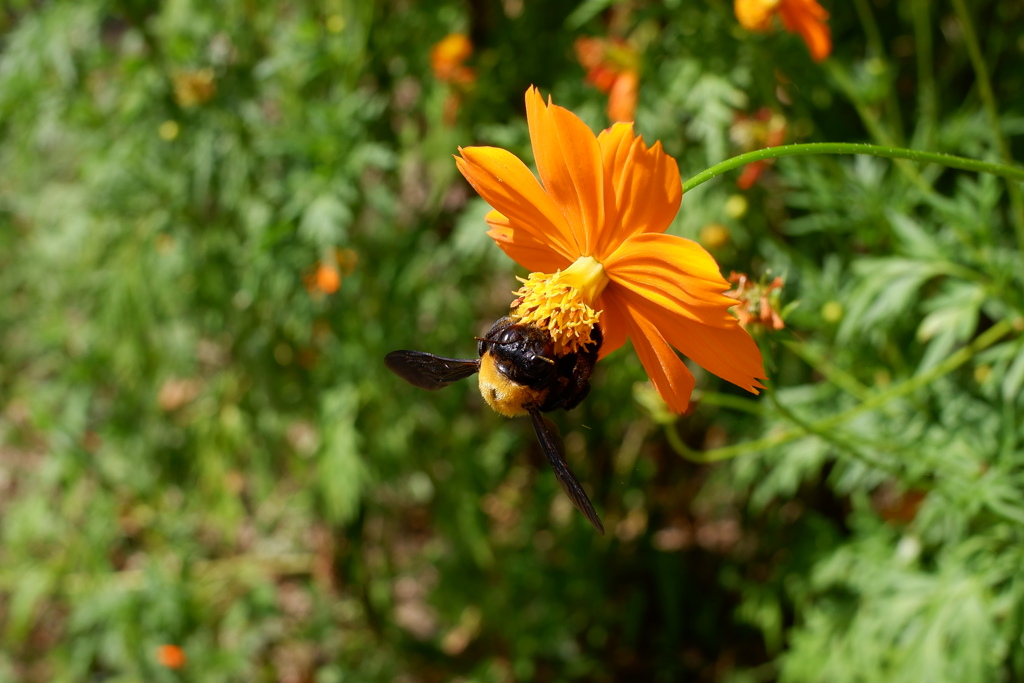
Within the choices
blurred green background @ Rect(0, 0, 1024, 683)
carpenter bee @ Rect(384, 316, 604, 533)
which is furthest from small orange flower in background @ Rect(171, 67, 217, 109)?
carpenter bee @ Rect(384, 316, 604, 533)

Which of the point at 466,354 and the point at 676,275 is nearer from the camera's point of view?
the point at 676,275

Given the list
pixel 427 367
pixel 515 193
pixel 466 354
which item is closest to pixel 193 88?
pixel 466 354

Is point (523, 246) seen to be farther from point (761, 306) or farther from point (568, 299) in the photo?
point (761, 306)

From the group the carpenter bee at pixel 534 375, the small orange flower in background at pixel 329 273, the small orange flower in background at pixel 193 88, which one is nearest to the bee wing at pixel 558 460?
the carpenter bee at pixel 534 375

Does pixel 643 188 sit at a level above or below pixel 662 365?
above

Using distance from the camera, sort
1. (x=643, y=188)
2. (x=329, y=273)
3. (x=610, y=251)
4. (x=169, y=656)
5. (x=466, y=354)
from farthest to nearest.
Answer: (x=169, y=656), (x=466, y=354), (x=329, y=273), (x=610, y=251), (x=643, y=188)

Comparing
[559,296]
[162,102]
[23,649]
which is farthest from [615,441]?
[23,649]

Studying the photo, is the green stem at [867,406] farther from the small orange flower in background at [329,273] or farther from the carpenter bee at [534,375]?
the small orange flower in background at [329,273]
